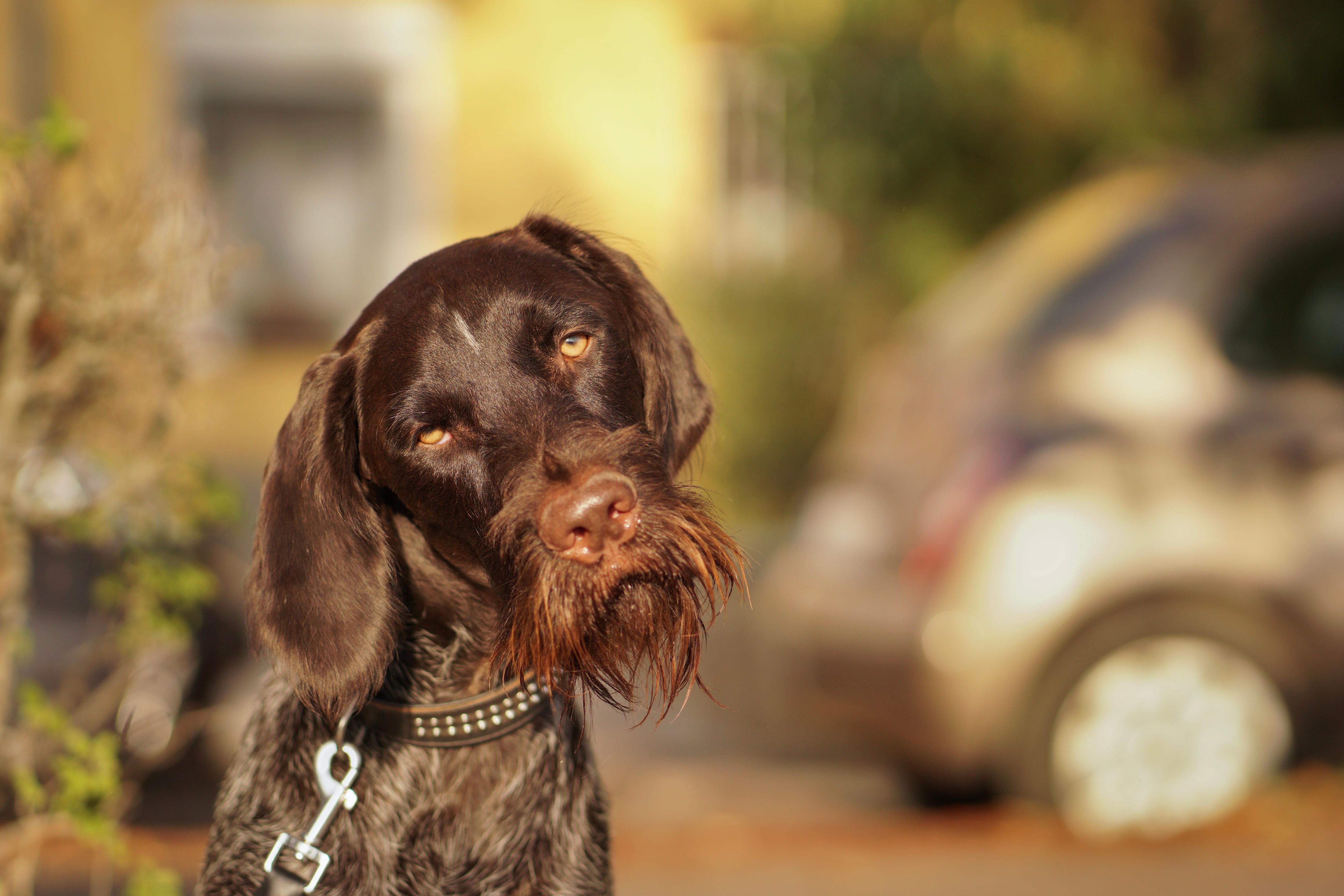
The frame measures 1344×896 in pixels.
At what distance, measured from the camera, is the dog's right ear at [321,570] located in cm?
245

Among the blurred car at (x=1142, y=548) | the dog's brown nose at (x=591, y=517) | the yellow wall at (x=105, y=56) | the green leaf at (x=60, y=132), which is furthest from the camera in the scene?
the yellow wall at (x=105, y=56)

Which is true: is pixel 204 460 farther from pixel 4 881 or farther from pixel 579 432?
pixel 579 432

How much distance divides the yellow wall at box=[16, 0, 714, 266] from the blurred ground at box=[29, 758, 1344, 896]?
677 cm

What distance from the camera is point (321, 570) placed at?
2.49 meters

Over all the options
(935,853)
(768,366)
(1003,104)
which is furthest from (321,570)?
(1003,104)

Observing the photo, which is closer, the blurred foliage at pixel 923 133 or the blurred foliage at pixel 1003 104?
the blurred foliage at pixel 1003 104

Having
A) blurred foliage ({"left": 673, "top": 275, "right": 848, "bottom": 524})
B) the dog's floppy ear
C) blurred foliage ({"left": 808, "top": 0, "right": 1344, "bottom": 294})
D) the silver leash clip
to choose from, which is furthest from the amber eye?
blurred foliage ({"left": 808, "top": 0, "right": 1344, "bottom": 294})

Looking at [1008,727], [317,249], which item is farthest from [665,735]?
[317,249]

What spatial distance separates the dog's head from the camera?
2.32 meters

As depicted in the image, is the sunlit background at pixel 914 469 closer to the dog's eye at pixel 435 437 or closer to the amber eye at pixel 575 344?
the amber eye at pixel 575 344

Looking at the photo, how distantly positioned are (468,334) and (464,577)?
47 cm

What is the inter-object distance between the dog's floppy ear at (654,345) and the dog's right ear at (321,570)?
0.55 metres

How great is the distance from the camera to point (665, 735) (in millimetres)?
7570

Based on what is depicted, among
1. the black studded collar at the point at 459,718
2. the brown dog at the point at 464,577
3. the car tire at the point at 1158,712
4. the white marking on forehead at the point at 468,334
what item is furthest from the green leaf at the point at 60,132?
the car tire at the point at 1158,712
